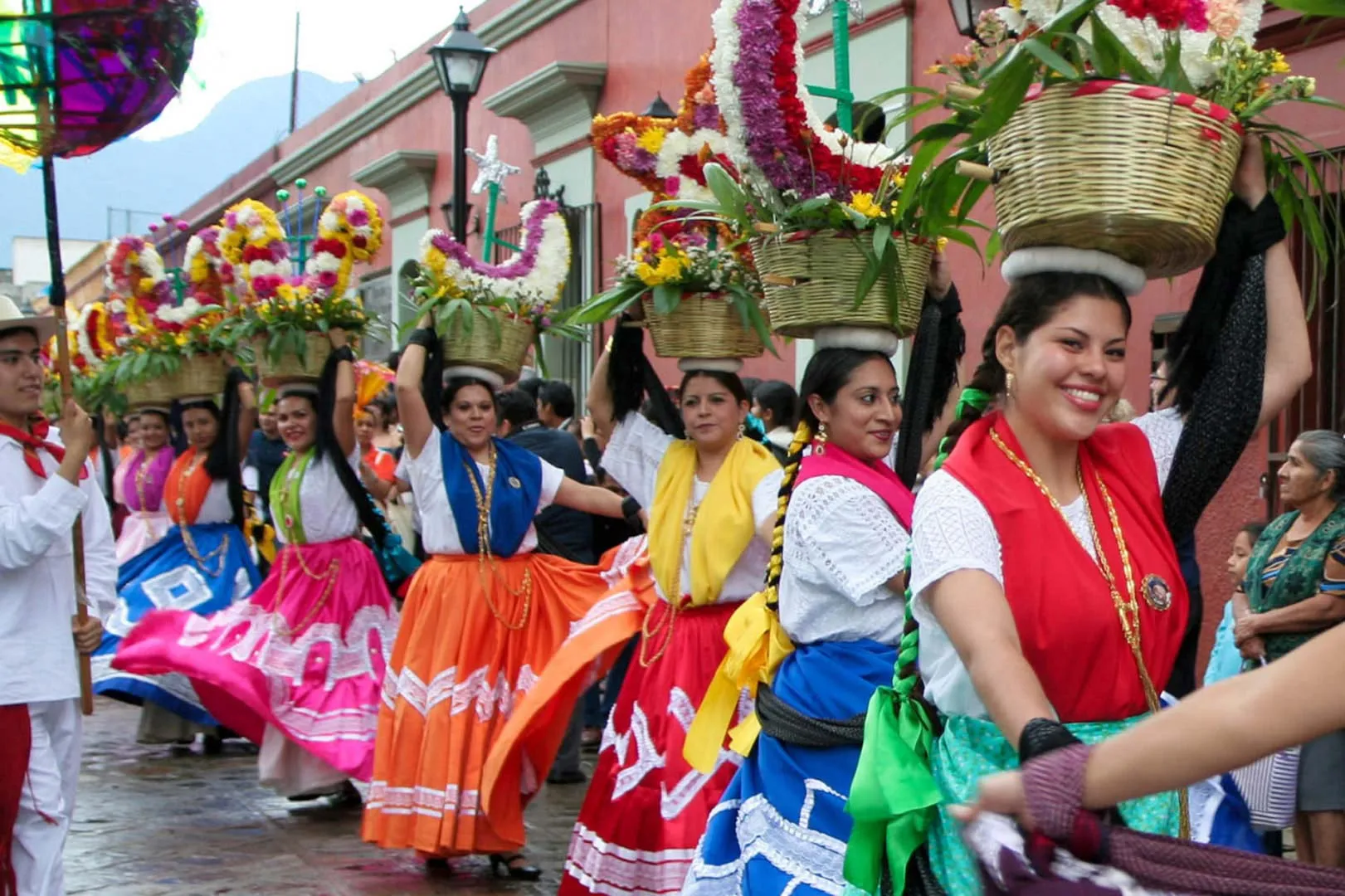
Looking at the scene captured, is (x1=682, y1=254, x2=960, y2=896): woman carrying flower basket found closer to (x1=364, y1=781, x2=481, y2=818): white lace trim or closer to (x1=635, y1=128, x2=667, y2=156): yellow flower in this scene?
(x1=635, y1=128, x2=667, y2=156): yellow flower

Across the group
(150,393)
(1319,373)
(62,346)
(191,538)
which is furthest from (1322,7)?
(150,393)

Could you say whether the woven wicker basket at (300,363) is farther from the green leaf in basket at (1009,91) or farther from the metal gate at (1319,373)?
the green leaf in basket at (1009,91)

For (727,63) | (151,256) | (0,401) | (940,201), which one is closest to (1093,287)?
(940,201)

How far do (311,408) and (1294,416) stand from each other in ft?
15.9

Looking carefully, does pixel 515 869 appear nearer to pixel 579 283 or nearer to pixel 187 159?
pixel 579 283

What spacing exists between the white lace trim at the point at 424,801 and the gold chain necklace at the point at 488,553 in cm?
71

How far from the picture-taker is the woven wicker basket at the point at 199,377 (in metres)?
10.3

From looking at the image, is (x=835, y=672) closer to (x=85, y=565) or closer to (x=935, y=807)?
(x=935, y=807)

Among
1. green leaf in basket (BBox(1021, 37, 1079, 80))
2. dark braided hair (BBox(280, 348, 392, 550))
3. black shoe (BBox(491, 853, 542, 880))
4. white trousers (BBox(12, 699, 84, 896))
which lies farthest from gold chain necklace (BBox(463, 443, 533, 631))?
green leaf in basket (BBox(1021, 37, 1079, 80))

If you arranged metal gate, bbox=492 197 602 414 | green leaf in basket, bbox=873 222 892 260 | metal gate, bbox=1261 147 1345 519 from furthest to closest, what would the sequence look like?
1. metal gate, bbox=492 197 602 414
2. metal gate, bbox=1261 147 1345 519
3. green leaf in basket, bbox=873 222 892 260

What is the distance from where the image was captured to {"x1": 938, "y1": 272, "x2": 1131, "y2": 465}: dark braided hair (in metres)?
3.21

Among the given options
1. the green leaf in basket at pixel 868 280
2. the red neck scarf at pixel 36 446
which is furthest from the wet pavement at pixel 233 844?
the green leaf in basket at pixel 868 280

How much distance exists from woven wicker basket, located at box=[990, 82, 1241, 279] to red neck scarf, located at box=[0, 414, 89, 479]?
3368mm

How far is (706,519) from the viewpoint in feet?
19.0
